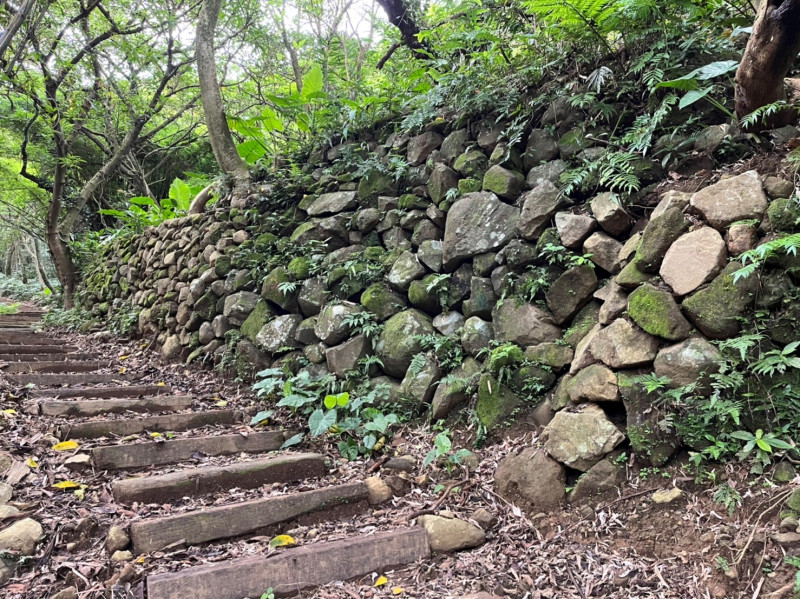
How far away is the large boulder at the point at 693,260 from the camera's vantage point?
239cm

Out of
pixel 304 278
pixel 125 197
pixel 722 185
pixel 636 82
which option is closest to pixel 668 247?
pixel 722 185

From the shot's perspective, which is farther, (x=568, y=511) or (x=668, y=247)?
(x=668, y=247)

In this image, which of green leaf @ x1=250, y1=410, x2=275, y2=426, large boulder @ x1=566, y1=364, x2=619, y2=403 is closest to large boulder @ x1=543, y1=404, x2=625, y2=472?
large boulder @ x1=566, y1=364, x2=619, y2=403

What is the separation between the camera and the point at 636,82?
10.8ft

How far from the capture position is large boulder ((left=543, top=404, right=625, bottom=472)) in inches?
96.0

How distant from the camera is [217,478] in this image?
2660 mm

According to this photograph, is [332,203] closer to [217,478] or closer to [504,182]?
[504,182]

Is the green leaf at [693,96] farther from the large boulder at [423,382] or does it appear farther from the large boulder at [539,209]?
the large boulder at [423,382]

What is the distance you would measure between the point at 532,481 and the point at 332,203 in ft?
11.1

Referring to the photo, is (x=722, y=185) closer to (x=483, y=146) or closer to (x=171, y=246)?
(x=483, y=146)

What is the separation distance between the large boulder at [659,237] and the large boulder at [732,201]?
0.11 meters

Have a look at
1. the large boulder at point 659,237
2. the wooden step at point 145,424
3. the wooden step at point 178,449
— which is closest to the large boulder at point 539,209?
the large boulder at point 659,237

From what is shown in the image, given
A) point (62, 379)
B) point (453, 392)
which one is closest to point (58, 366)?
point (62, 379)

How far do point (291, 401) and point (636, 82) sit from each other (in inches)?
139
